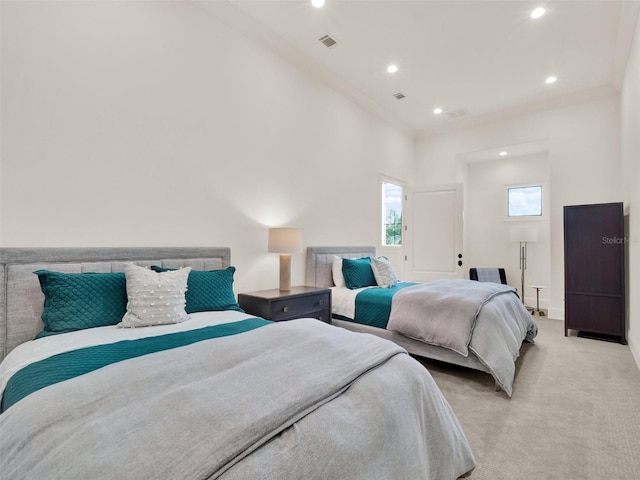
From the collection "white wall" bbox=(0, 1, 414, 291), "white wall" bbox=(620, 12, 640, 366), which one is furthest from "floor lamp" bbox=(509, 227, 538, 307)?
"white wall" bbox=(0, 1, 414, 291)

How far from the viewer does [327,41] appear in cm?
340

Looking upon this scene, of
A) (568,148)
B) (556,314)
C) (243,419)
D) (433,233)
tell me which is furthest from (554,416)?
(568,148)

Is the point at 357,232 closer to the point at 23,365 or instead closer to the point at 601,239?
the point at 601,239

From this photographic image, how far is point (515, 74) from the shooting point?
4.02 m

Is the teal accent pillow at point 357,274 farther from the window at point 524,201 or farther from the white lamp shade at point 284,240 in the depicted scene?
the window at point 524,201

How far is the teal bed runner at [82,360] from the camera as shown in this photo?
1206 mm

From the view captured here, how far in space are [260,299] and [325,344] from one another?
1506 mm

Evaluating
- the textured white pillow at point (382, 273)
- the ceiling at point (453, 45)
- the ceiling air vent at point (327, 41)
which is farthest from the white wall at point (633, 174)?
the ceiling air vent at point (327, 41)

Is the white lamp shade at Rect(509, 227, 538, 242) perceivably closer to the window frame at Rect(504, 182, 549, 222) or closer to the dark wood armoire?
the window frame at Rect(504, 182, 549, 222)

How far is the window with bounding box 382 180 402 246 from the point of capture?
5.99 metres

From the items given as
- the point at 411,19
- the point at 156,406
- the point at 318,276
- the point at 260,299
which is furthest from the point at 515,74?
the point at 156,406

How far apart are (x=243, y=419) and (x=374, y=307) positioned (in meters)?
2.51

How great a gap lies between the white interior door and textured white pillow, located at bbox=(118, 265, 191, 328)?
427cm

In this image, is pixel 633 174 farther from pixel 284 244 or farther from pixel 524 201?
pixel 284 244
